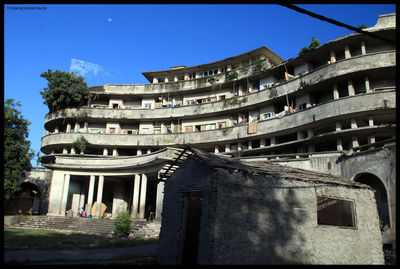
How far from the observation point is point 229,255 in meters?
9.29

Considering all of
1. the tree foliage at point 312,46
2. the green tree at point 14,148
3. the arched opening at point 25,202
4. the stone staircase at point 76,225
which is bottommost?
the stone staircase at point 76,225

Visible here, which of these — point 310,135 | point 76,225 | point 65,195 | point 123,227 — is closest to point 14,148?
point 65,195

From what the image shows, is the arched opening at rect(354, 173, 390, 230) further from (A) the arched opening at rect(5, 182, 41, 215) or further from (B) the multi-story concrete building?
(A) the arched opening at rect(5, 182, 41, 215)

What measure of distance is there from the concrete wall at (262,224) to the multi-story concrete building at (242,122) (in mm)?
4021

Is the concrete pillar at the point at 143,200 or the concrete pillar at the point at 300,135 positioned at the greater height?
the concrete pillar at the point at 300,135

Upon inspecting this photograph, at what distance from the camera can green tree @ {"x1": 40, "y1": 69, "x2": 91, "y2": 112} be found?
40.5 meters

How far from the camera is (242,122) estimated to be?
117ft

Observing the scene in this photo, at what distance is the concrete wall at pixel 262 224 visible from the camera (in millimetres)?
9484

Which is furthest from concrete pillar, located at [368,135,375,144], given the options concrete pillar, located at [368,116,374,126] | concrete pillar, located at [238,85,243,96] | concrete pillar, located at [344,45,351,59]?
concrete pillar, located at [238,85,243,96]

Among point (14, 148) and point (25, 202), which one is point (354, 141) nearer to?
point (14, 148)

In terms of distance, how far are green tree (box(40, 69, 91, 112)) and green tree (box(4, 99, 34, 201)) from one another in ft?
26.2

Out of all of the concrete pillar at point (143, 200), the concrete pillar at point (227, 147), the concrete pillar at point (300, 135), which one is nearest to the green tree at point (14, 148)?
the concrete pillar at point (143, 200)

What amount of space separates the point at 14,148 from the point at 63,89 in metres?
11.5

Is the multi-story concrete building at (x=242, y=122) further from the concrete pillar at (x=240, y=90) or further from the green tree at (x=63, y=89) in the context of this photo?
the green tree at (x=63, y=89)
